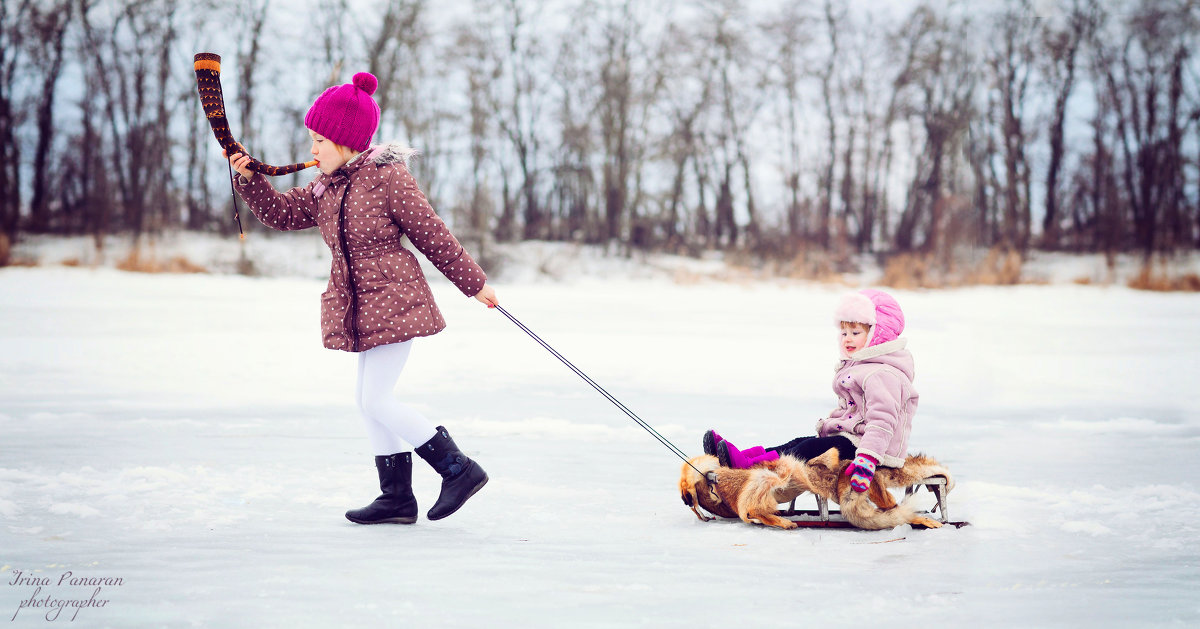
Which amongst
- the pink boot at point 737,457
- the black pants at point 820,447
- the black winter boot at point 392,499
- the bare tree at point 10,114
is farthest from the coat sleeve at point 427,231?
the bare tree at point 10,114

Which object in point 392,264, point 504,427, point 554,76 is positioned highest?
point 554,76

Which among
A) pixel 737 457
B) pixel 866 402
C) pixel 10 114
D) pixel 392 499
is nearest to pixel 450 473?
pixel 392 499

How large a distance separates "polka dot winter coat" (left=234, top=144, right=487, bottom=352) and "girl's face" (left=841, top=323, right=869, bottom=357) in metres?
1.22

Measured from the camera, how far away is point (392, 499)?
10.9 feet

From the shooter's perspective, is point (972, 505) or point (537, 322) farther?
point (537, 322)

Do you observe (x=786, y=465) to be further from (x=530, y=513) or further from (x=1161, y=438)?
(x=1161, y=438)

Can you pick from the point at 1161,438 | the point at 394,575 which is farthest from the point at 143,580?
the point at 1161,438

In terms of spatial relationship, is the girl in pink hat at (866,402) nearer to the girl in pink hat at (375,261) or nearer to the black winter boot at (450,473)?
the black winter boot at (450,473)

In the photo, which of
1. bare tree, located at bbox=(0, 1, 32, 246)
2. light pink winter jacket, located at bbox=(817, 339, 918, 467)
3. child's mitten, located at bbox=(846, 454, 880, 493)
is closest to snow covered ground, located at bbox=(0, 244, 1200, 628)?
child's mitten, located at bbox=(846, 454, 880, 493)

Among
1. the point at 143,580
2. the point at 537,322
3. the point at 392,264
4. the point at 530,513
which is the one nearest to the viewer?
the point at 143,580

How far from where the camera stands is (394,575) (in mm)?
2695

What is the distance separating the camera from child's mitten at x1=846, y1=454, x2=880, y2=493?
10.6 feet

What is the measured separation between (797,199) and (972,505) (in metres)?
16.2

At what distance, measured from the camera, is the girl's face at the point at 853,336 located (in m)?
3.47
